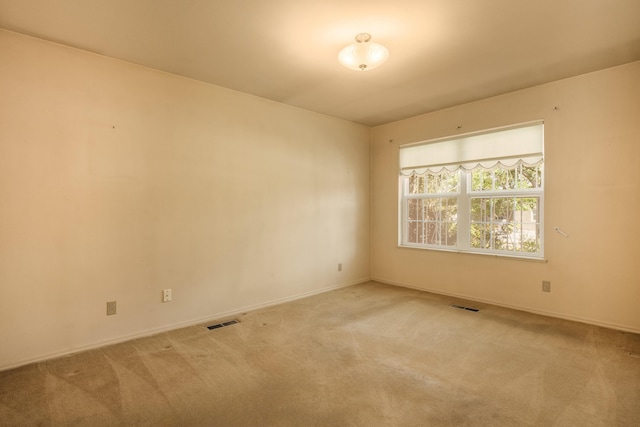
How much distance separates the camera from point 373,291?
4.60m

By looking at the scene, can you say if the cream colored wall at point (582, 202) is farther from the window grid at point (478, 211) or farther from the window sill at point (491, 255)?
the window grid at point (478, 211)

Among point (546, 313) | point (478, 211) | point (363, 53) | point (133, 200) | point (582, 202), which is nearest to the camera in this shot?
point (363, 53)

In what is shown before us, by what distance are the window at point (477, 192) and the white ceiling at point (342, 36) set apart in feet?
2.46

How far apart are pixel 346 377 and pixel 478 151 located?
10.5 ft

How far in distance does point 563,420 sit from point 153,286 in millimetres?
3245

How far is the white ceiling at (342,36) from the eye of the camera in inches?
86.0

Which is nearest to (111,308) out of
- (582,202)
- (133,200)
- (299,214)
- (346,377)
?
(133,200)

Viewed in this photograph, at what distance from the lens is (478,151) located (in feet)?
13.4

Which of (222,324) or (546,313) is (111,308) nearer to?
(222,324)

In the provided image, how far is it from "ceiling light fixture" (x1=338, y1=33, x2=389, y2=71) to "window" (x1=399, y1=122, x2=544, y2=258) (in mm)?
2217

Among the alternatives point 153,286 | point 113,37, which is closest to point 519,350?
point 153,286

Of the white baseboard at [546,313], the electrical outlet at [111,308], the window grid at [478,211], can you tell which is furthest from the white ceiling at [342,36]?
the white baseboard at [546,313]

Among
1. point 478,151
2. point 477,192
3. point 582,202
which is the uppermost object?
point 478,151

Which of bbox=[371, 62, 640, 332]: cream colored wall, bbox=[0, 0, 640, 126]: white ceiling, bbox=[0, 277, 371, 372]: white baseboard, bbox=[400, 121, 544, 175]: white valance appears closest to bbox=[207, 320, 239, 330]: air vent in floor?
bbox=[0, 277, 371, 372]: white baseboard
